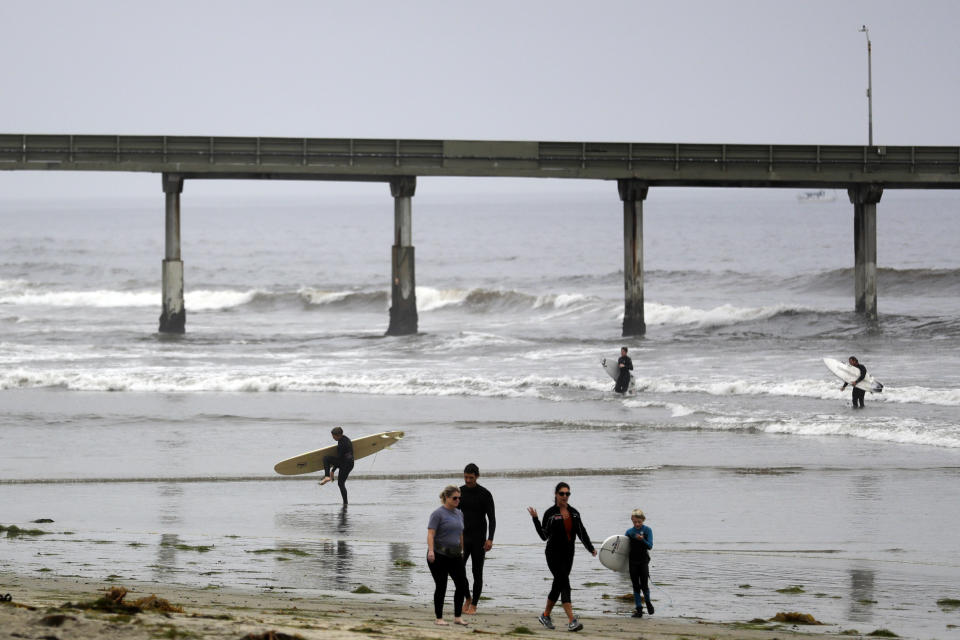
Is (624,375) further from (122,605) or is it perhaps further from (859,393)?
(122,605)

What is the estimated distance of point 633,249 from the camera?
131 ft

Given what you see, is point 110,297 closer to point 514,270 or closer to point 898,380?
point 514,270

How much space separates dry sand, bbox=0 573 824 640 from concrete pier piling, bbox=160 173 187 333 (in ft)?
93.2

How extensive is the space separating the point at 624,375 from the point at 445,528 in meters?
18.1

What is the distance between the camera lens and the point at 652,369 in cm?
3369

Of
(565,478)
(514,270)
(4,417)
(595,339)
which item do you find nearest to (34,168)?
(4,417)

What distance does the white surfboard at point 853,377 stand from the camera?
26.6 m

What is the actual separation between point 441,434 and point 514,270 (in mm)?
69695

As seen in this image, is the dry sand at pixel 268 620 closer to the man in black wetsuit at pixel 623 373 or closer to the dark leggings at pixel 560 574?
the dark leggings at pixel 560 574

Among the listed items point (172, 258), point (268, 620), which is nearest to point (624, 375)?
point (172, 258)

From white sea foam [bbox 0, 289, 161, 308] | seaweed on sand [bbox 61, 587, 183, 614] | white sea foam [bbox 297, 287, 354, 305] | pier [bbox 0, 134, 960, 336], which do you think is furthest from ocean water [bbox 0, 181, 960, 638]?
white sea foam [bbox 0, 289, 161, 308]

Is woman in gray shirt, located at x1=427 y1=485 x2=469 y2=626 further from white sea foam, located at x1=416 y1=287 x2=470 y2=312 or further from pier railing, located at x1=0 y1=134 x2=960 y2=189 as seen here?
white sea foam, located at x1=416 y1=287 x2=470 y2=312

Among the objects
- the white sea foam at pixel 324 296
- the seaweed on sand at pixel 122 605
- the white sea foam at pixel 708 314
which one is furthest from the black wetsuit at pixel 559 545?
the white sea foam at pixel 324 296

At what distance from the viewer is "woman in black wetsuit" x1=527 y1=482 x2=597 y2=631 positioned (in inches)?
453
